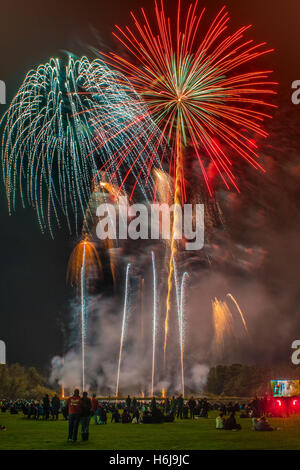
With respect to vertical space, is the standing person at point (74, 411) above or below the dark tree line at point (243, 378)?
below

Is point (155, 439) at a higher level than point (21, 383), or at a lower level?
lower

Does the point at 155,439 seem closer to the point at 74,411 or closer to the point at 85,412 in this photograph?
the point at 85,412

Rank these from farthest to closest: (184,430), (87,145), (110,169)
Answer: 1. (110,169)
2. (87,145)
3. (184,430)

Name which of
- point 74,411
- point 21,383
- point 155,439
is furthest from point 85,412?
point 21,383

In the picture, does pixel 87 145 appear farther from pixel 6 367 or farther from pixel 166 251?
pixel 6 367

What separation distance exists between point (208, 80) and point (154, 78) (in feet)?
7.96

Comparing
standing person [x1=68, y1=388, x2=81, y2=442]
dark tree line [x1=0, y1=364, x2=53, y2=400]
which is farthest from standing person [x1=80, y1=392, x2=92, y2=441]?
dark tree line [x1=0, y1=364, x2=53, y2=400]

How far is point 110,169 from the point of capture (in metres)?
30.8

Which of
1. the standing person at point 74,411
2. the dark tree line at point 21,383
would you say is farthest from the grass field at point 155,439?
the dark tree line at point 21,383

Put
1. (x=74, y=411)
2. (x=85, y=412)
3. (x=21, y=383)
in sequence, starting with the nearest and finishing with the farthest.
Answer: (x=74, y=411) < (x=85, y=412) < (x=21, y=383)

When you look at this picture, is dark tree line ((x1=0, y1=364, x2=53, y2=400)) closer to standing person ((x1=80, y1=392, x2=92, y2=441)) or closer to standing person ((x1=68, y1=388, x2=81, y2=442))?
standing person ((x1=80, y1=392, x2=92, y2=441))

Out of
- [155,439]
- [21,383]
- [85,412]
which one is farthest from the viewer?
[21,383]

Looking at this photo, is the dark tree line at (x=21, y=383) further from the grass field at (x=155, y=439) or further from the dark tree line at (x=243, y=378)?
the grass field at (x=155, y=439)
